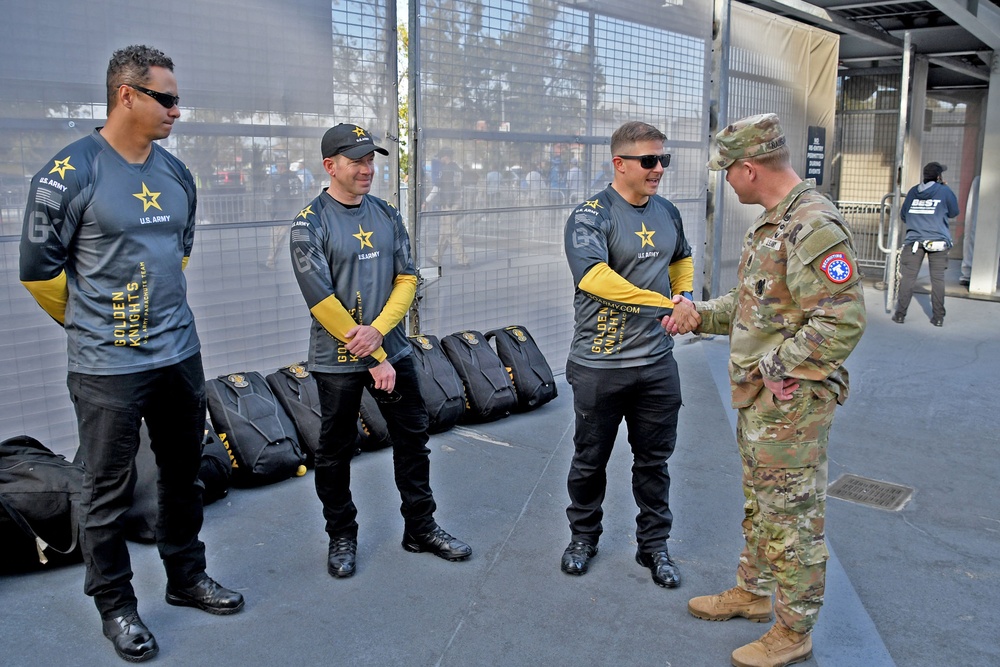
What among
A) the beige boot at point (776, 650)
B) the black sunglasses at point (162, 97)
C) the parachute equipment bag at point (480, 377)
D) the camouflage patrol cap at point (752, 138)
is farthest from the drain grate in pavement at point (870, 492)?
the black sunglasses at point (162, 97)

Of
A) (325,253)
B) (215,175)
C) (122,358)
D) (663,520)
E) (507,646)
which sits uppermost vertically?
(215,175)

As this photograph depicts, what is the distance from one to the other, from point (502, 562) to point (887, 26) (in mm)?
9978

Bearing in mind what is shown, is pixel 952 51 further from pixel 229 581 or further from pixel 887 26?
pixel 229 581

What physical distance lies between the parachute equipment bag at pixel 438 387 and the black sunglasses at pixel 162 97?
2.59 metres

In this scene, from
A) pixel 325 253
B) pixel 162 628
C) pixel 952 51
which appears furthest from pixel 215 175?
pixel 952 51

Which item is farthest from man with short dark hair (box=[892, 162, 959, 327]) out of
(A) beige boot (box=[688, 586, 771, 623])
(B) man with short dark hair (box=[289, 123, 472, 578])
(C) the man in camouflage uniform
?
(B) man with short dark hair (box=[289, 123, 472, 578])

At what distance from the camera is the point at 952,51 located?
11586mm

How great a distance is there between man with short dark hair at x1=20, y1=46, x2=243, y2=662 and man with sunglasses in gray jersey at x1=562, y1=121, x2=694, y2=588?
156cm

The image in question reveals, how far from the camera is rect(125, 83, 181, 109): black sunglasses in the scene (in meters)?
2.82

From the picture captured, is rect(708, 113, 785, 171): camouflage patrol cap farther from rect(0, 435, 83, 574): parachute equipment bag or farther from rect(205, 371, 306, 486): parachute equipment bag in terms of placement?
rect(0, 435, 83, 574): parachute equipment bag

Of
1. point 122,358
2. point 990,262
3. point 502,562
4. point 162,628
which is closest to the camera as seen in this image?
point 122,358

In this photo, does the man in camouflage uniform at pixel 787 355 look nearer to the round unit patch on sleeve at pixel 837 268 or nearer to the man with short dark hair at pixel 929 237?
the round unit patch on sleeve at pixel 837 268

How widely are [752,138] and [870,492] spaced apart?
8.64ft

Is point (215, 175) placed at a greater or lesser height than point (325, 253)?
greater
